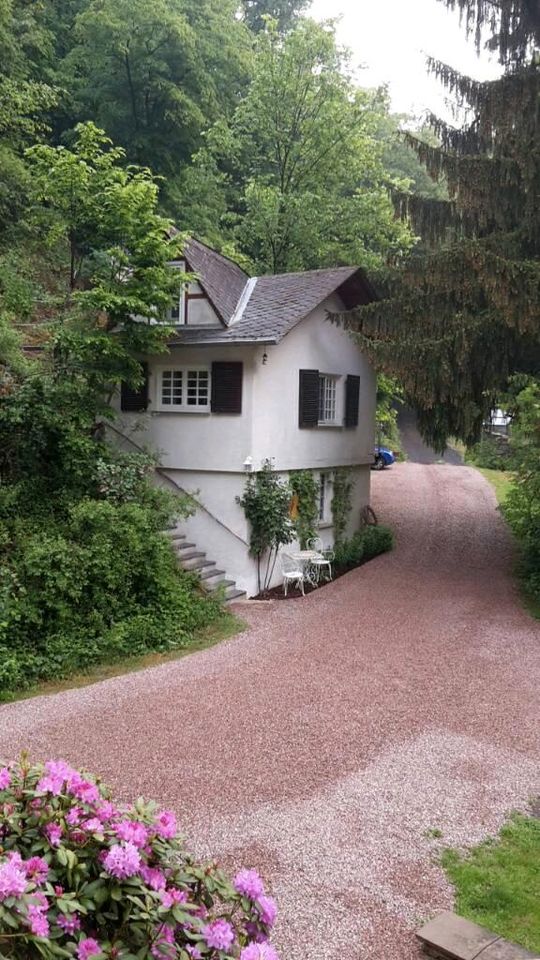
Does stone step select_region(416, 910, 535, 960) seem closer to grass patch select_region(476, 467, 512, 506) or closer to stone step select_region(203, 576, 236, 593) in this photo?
stone step select_region(203, 576, 236, 593)

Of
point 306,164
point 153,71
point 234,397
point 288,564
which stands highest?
point 153,71

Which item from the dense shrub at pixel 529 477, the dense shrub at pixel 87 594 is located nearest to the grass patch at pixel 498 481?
the dense shrub at pixel 529 477

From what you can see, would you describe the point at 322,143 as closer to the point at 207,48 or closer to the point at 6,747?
the point at 207,48

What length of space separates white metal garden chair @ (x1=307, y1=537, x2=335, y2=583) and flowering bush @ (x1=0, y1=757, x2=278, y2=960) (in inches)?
441

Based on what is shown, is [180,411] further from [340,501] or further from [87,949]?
[87,949]

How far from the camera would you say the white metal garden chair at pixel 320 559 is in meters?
14.3

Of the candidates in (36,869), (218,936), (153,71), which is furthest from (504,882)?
(153,71)

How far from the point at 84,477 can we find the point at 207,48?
1918cm

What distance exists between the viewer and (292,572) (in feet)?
45.5

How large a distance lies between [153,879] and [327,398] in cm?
1402

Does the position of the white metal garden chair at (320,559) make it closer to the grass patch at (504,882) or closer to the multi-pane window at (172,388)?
the multi-pane window at (172,388)

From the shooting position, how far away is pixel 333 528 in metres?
16.2

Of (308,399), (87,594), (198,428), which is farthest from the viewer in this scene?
(308,399)

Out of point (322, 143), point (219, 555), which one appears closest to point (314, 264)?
point (322, 143)
